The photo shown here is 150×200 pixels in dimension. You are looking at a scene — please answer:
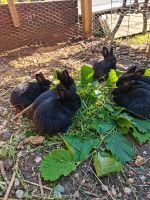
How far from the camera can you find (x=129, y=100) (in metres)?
3.15

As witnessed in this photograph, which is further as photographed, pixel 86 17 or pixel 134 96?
pixel 86 17

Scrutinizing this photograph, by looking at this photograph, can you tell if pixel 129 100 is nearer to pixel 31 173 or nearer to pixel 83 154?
pixel 83 154

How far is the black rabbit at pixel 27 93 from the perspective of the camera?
3.39 metres

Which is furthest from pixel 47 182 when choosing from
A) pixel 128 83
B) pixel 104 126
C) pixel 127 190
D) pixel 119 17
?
pixel 119 17

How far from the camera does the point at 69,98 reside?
118 inches

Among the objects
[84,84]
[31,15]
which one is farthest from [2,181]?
[31,15]

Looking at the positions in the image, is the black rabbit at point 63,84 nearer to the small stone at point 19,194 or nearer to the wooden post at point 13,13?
the small stone at point 19,194

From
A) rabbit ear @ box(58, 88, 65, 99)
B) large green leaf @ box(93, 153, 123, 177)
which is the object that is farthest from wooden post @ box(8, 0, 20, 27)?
large green leaf @ box(93, 153, 123, 177)

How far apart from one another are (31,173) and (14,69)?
253cm

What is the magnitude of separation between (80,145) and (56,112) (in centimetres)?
40

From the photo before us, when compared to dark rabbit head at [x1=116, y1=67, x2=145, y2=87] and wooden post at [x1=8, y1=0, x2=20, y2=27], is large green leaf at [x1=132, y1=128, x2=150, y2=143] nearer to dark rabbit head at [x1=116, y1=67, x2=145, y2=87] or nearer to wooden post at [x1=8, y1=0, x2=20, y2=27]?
dark rabbit head at [x1=116, y1=67, x2=145, y2=87]

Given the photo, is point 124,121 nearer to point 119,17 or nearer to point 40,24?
point 40,24

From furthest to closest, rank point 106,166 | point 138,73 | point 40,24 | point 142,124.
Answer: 1. point 40,24
2. point 138,73
3. point 142,124
4. point 106,166

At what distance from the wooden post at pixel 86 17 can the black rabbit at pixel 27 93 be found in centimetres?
275
